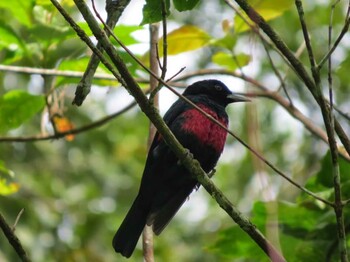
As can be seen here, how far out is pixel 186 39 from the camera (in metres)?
4.48

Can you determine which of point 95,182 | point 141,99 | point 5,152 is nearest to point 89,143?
point 95,182

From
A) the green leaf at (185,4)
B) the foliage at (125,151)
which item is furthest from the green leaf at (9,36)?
the green leaf at (185,4)

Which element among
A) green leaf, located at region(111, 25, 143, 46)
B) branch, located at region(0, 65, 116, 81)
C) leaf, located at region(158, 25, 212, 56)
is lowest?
branch, located at region(0, 65, 116, 81)

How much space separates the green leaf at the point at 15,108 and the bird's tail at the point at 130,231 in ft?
2.62

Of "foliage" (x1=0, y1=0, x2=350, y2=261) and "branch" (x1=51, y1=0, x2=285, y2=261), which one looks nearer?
"branch" (x1=51, y1=0, x2=285, y2=261)

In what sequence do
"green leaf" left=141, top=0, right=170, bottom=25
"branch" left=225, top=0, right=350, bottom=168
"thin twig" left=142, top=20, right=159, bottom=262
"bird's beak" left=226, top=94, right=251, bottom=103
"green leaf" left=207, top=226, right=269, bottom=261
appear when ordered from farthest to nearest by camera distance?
A: "bird's beak" left=226, top=94, right=251, bottom=103, "green leaf" left=207, top=226, right=269, bottom=261, "thin twig" left=142, top=20, right=159, bottom=262, "green leaf" left=141, top=0, right=170, bottom=25, "branch" left=225, top=0, right=350, bottom=168

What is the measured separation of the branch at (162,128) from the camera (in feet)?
8.95

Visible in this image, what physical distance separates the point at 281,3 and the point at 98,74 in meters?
1.11

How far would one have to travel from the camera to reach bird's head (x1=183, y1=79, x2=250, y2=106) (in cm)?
500

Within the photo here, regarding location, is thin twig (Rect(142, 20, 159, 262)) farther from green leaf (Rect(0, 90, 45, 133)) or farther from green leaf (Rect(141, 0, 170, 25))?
green leaf (Rect(0, 90, 45, 133))

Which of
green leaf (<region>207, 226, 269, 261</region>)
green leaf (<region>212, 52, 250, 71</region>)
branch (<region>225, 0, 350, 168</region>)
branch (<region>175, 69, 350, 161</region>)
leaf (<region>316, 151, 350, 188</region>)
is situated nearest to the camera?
branch (<region>225, 0, 350, 168</region>)

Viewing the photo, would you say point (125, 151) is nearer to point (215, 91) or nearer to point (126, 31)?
point (215, 91)

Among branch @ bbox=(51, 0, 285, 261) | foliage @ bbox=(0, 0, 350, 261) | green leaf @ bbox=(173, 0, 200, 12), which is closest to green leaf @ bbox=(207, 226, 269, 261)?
foliage @ bbox=(0, 0, 350, 261)

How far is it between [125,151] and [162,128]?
4889 millimetres
